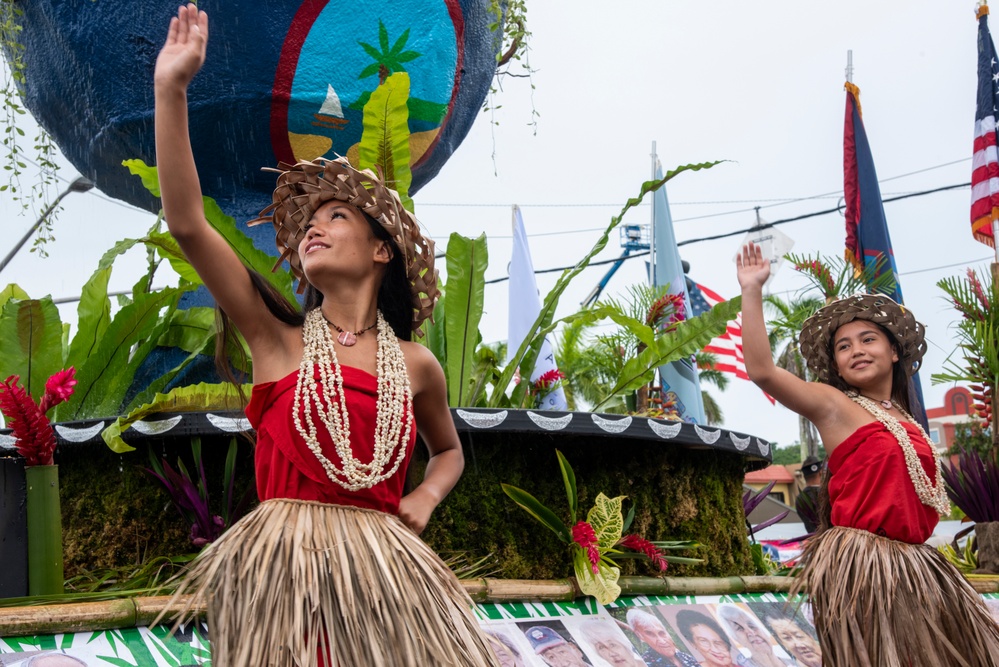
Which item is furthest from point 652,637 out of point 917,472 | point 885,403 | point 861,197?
point 861,197

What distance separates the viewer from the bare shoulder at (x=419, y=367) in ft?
8.20

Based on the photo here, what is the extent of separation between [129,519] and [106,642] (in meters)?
0.82

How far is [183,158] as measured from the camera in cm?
204

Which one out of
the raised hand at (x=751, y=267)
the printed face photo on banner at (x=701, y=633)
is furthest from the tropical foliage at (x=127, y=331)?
the printed face photo on banner at (x=701, y=633)

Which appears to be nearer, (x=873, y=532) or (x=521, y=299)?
(x=873, y=532)

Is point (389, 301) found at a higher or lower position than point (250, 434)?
higher

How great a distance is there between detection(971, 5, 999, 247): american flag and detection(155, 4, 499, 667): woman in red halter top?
8.38 meters

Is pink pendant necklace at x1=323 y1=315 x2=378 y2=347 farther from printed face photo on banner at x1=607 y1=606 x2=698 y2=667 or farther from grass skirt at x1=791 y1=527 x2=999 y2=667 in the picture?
grass skirt at x1=791 y1=527 x2=999 y2=667

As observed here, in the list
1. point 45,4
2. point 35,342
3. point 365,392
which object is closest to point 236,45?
point 45,4

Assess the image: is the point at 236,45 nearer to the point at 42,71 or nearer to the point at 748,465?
the point at 42,71

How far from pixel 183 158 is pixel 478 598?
1.73m

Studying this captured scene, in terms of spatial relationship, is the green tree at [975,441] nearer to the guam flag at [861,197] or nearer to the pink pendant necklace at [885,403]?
the guam flag at [861,197]

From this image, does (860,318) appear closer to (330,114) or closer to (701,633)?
(701,633)

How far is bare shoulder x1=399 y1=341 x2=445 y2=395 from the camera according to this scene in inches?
98.4
